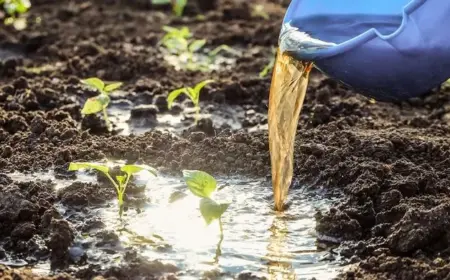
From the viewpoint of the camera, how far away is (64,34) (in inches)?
273

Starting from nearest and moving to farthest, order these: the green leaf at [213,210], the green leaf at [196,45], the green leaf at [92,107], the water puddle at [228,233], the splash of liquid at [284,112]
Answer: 1. the green leaf at [213,210]
2. the water puddle at [228,233]
3. the splash of liquid at [284,112]
4. the green leaf at [92,107]
5. the green leaf at [196,45]

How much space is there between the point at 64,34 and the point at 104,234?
3253 mm

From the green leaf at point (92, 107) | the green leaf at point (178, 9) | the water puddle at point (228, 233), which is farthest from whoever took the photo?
the green leaf at point (178, 9)

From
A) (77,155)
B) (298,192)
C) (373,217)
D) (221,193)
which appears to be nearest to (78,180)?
(77,155)

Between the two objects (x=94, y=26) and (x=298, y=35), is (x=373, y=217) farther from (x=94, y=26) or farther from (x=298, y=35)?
(x=94, y=26)

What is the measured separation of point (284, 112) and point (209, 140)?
51cm

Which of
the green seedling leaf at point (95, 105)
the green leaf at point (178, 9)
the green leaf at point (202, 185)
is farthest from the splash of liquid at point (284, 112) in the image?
the green leaf at point (178, 9)

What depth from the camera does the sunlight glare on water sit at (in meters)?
3.79

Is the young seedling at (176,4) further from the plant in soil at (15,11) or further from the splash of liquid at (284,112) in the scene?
the splash of liquid at (284,112)

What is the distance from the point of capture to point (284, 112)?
175 inches

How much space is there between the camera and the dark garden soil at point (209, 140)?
12.5ft

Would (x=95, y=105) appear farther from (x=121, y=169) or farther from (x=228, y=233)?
(x=228, y=233)

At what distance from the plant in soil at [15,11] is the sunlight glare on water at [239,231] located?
1.67 m

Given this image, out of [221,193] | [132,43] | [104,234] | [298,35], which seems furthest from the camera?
[132,43]
